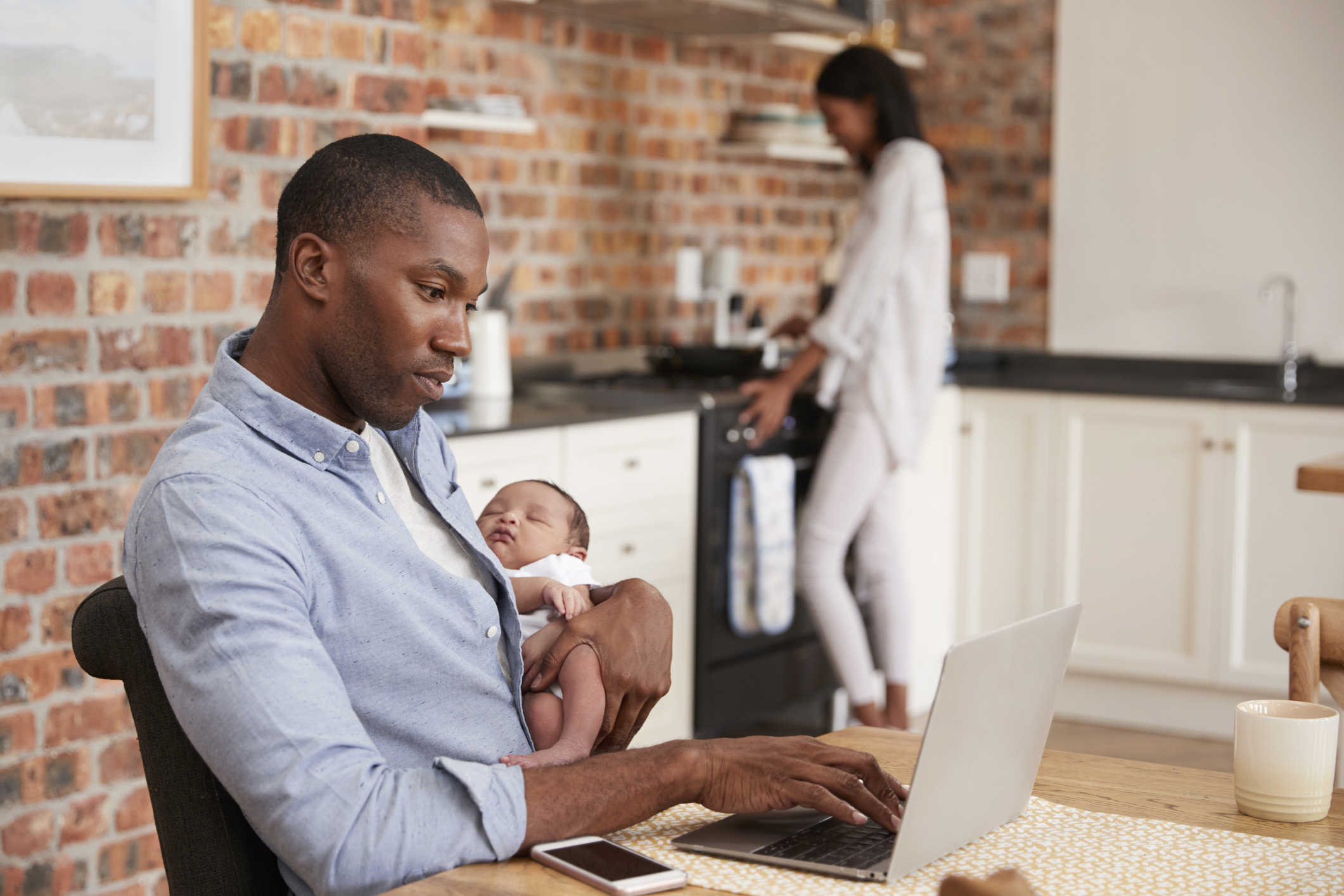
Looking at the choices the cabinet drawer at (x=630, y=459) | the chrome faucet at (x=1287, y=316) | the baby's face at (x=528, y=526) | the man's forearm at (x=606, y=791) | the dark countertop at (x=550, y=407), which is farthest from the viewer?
the chrome faucet at (x=1287, y=316)

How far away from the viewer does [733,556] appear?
369cm

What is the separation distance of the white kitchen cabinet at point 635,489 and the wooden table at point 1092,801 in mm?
1690

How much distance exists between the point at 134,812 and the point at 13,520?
0.58 m

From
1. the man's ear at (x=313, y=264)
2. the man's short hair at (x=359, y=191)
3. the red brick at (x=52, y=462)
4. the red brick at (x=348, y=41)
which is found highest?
the red brick at (x=348, y=41)

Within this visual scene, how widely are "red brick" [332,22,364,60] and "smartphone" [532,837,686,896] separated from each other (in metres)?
2.00

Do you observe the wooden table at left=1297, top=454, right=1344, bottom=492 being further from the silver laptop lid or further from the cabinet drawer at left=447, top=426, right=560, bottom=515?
the silver laptop lid

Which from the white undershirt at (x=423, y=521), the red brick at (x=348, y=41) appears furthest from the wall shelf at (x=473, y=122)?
the white undershirt at (x=423, y=521)

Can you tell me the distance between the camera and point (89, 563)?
95.2 inches

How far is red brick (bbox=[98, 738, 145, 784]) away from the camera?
8.13 ft

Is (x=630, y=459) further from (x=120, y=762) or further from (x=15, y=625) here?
(x=15, y=625)

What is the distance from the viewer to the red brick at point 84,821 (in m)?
2.43

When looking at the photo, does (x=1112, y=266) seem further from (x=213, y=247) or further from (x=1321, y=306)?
(x=213, y=247)

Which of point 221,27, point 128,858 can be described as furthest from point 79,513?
point 221,27

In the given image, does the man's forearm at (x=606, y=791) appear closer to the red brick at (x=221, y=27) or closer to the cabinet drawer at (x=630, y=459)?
the red brick at (x=221, y=27)
